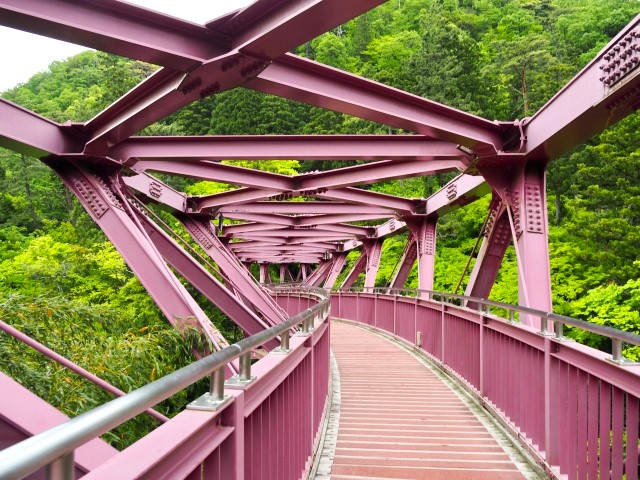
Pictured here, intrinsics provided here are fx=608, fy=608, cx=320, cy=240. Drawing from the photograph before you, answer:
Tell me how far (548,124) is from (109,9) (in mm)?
5072

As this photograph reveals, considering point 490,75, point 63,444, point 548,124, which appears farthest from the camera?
point 490,75

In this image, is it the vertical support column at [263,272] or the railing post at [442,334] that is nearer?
the railing post at [442,334]

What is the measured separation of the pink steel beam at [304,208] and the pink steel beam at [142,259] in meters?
7.10

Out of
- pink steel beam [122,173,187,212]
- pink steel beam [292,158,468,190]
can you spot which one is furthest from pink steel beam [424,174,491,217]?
pink steel beam [122,173,187,212]

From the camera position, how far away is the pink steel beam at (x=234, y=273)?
1406 centimetres

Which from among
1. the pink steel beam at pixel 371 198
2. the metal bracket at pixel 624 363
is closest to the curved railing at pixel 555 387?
the metal bracket at pixel 624 363

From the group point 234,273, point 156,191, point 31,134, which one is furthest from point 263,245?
point 31,134

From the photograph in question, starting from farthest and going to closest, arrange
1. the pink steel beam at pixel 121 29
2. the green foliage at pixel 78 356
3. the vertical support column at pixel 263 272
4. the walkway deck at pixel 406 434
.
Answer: the vertical support column at pixel 263 272, the green foliage at pixel 78 356, the walkway deck at pixel 406 434, the pink steel beam at pixel 121 29

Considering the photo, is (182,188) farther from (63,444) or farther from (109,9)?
(63,444)

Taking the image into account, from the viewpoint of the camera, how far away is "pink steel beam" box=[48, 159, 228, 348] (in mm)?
8258

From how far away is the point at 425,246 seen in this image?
16.1 meters

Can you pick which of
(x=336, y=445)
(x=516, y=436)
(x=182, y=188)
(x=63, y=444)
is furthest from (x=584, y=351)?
(x=182, y=188)

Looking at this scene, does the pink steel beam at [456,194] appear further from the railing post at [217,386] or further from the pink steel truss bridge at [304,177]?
the railing post at [217,386]

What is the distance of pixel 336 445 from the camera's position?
572 cm
